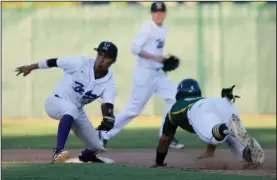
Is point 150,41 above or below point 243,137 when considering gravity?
above

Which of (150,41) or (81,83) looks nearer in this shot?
(81,83)

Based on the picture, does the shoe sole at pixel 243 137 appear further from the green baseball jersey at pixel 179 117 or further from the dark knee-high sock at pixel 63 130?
the dark knee-high sock at pixel 63 130

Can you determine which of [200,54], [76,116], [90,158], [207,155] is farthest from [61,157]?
[200,54]

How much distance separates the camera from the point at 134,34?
20.1m

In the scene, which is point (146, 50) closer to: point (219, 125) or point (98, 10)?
point (219, 125)

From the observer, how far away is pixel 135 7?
2025 cm

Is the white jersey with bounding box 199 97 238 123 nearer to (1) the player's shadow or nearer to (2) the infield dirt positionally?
(2) the infield dirt

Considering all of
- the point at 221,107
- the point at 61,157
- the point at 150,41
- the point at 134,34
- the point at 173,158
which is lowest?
the point at 173,158

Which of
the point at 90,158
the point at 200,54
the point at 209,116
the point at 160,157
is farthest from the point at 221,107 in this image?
the point at 200,54

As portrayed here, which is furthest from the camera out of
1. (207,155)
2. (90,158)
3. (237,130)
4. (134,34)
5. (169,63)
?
(134,34)

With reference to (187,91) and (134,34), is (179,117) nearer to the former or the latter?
(187,91)

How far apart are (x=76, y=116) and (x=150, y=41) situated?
3.44 m

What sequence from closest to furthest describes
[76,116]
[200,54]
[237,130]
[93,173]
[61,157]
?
[93,173] → [237,130] → [61,157] → [76,116] → [200,54]

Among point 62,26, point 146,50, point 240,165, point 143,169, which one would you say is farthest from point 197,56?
point 143,169
